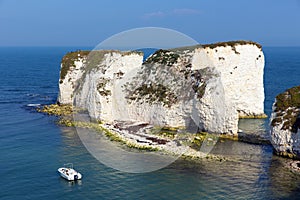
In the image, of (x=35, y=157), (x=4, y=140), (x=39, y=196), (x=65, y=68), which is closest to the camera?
(x=39, y=196)

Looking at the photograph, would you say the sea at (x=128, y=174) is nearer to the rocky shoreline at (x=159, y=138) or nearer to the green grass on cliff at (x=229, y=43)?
the rocky shoreline at (x=159, y=138)

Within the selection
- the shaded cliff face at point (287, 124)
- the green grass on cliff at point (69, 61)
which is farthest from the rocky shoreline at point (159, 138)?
the green grass on cliff at point (69, 61)

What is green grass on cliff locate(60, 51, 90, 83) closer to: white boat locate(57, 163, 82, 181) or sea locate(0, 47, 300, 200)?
sea locate(0, 47, 300, 200)

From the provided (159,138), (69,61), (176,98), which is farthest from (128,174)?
(69,61)

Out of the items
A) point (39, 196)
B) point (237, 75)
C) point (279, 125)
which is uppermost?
point (237, 75)

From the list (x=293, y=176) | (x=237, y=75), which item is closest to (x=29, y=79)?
(x=237, y=75)

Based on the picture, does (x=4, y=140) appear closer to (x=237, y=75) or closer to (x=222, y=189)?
(x=222, y=189)

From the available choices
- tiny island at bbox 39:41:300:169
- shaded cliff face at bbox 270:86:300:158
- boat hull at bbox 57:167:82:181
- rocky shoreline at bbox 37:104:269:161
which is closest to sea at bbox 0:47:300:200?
boat hull at bbox 57:167:82:181
